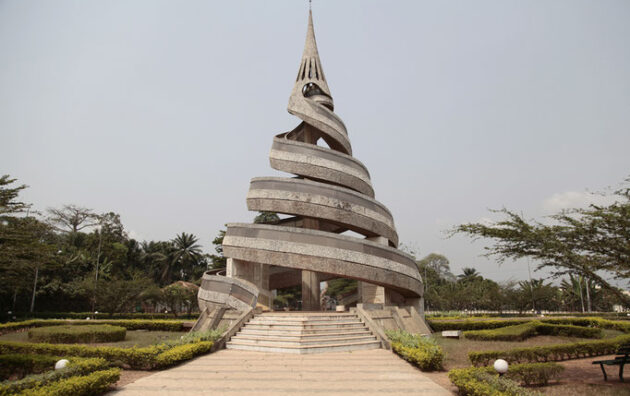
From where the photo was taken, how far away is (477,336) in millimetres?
17219

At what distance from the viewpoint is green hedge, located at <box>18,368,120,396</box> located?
7127 mm

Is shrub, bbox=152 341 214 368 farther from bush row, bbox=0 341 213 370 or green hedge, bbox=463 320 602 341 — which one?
green hedge, bbox=463 320 602 341

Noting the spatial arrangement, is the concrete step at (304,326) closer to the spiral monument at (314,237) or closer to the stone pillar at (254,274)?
the spiral monument at (314,237)

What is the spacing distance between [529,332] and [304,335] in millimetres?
10815

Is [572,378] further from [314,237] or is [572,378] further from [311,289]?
[311,289]

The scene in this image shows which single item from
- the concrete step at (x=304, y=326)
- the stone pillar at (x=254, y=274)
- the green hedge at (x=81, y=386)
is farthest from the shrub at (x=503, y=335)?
the green hedge at (x=81, y=386)

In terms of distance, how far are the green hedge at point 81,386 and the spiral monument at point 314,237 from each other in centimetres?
1138

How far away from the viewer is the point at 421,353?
11188 mm

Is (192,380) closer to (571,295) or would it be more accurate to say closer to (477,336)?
(477,336)

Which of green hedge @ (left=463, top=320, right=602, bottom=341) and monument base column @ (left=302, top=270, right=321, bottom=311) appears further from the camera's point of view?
monument base column @ (left=302, top=270, right=321, bottom=311)

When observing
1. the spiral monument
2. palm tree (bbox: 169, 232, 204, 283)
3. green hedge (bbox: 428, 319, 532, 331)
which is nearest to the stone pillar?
the spiral monument

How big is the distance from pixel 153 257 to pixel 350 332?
54.9m

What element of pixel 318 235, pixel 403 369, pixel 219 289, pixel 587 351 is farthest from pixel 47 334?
pixel 587 351

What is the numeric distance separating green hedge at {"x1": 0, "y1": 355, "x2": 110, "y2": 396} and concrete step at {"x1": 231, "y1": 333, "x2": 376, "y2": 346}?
6.20 metres
